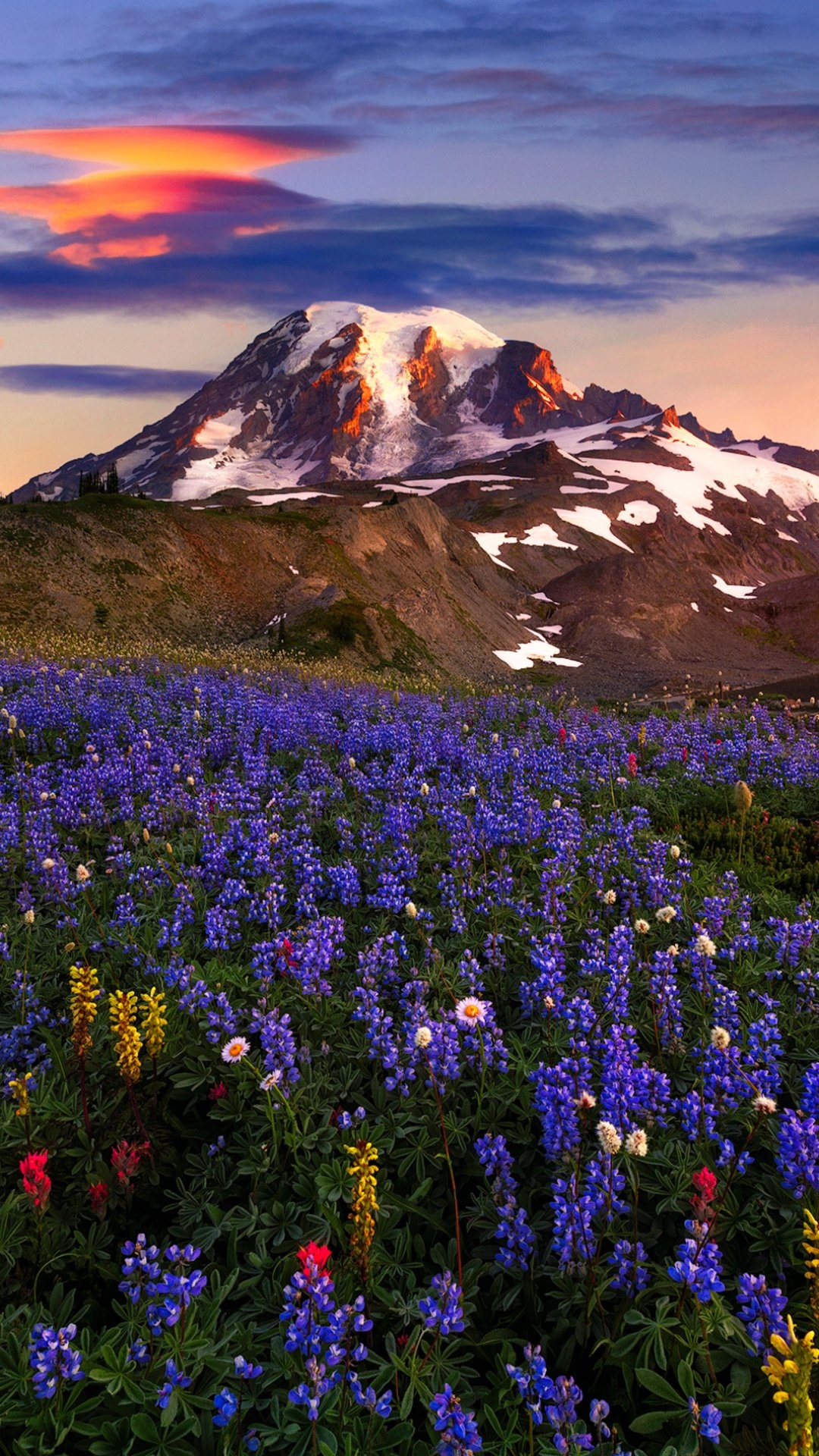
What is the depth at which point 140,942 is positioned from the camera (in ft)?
23.5

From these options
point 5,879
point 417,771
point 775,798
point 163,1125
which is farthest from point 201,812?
point 775,798

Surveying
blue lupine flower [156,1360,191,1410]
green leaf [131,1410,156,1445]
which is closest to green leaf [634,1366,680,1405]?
blue lupine flower [156,1360,191,1410]

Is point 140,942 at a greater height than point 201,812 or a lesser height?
lesser

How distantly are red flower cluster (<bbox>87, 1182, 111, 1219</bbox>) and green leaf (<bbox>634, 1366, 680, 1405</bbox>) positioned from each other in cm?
286

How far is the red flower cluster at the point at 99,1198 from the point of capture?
439 centimetres

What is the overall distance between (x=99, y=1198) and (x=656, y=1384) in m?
2.96

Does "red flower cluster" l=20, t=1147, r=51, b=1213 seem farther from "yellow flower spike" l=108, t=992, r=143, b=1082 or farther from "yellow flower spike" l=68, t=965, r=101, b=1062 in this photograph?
"yellow flower spike" l=68, t=965, r=101, b=1062

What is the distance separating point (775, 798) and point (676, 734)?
9.57 feet

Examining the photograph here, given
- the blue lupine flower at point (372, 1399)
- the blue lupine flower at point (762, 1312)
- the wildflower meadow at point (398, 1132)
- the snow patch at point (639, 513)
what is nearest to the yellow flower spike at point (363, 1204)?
the wildflower meadow at point (398, 1132)

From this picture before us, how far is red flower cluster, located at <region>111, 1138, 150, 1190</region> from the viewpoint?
4.39m

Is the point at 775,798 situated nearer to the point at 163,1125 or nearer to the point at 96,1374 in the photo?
the point at 163,1125

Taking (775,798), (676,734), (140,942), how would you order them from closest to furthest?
(140,942), (775,798), (676,734)

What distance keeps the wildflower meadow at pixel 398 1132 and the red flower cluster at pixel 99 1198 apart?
0.02 meters

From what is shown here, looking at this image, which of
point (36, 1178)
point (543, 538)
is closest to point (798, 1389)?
point (36, 1178)
